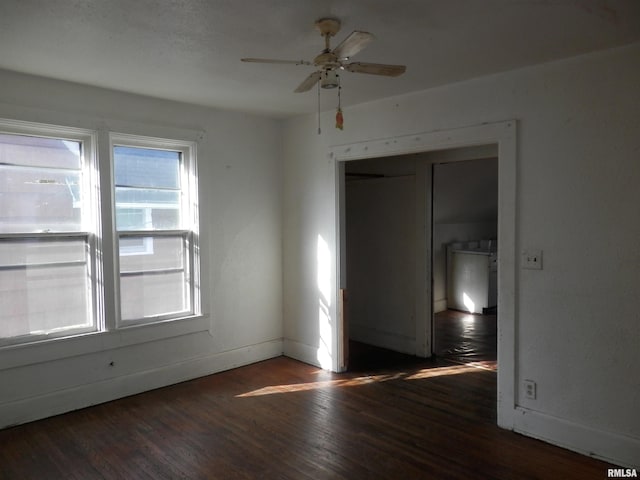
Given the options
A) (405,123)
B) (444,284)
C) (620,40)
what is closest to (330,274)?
(405,123)

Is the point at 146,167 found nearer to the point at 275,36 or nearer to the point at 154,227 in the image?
the point at 154,227

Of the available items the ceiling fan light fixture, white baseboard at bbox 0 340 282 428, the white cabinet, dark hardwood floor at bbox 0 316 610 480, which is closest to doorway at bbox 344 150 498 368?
the white cabinet

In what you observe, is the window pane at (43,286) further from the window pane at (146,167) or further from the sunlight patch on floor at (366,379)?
the sunlight patch on floor at (366,379)

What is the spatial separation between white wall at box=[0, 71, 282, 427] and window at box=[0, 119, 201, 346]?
0.38 feet

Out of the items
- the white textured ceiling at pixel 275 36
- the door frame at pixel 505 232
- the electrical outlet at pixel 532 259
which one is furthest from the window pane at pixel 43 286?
the electrical outlet at pixel 532 259

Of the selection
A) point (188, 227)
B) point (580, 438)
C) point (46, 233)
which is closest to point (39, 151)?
point (46, 233)

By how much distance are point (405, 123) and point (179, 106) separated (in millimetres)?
2031

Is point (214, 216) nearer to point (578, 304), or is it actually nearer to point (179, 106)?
point (179, 106)

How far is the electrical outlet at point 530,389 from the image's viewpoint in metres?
3.20

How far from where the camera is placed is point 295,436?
324cm

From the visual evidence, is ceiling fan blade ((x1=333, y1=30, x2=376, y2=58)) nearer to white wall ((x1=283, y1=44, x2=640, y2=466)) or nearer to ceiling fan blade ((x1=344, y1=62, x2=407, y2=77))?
ceiling fan blade ((x1=344, y1=62, x2=407, y2=77))

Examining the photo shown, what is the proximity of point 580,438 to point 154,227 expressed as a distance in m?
3.65

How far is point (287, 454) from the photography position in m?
2.99

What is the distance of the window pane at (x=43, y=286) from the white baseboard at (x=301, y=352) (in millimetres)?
2055
